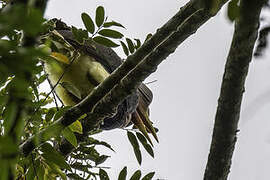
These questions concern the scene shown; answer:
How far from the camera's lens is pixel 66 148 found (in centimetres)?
193

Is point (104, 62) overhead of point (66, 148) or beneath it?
overhead

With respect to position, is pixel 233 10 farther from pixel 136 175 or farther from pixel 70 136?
pixel 136 175

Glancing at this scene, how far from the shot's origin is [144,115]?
2467 millimetres

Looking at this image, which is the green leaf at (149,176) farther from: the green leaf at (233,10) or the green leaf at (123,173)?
the green leaf at (233,10)

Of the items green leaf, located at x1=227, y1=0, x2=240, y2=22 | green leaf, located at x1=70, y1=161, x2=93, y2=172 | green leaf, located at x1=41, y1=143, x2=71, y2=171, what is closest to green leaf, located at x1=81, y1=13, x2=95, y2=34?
green leaf, located at x1=41, y1=143, x2=71, y2=171

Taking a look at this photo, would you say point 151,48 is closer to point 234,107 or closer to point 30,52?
point 234,107

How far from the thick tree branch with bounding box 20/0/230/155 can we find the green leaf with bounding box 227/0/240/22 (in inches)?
18.2

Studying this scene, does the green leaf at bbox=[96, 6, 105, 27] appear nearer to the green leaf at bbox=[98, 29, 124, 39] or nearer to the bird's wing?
the green leaf at bbox=[98, 29, 124, 39]

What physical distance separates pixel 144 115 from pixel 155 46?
921mm

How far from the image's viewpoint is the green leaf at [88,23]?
5.62 feet

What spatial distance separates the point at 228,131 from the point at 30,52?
0.76 metres

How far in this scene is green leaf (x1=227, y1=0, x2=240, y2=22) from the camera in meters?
0.89

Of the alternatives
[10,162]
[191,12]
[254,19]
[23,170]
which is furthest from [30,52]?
[23,170]

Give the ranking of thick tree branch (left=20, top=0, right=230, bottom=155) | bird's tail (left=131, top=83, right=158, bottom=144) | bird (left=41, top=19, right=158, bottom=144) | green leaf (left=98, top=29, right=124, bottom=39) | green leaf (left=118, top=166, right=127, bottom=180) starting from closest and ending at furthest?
thick tree branch (left=20, top=0, right=230, bottom=155)
green leaf (left=98, top=29, right=124, bottom=39)
green leaf (left=118, top=166, right=127, bottom=180)
bird (left=41, top=19, right=158, bottom=144)
bird's tail (left=131, top=83, right=158, bottom=144)
